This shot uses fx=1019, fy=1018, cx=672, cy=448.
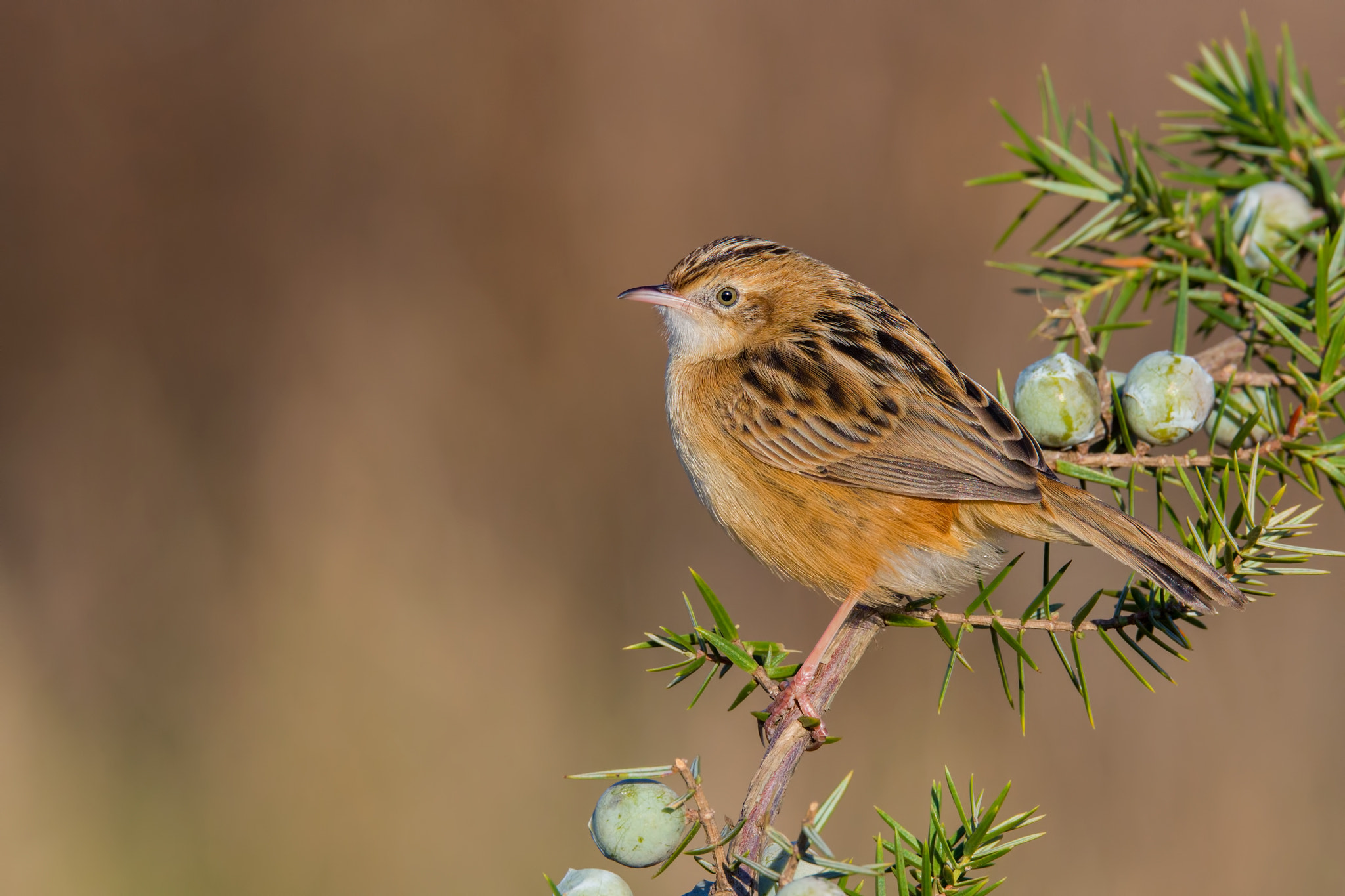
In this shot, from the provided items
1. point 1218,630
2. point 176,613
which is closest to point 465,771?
point 176,613

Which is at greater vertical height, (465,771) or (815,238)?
(815,238)

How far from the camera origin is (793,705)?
10.1ft

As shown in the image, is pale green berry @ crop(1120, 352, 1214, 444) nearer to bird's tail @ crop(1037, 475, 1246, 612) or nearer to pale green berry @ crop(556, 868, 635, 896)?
bird's tail @ crop(1037, 475, 1246, 612)

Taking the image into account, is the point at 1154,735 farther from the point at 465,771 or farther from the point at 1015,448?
the point at 465,771

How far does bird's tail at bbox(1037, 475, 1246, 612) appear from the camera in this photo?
265 cm

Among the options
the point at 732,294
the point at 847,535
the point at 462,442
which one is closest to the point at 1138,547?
the point at 847,535

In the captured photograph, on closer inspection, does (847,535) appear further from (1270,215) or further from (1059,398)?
(1270,215)

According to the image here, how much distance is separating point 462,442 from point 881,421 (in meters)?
4.48

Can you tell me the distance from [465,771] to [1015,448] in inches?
184

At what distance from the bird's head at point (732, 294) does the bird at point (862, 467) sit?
0.11m

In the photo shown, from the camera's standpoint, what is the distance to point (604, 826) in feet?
6.94

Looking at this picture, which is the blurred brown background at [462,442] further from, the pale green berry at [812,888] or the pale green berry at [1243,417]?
the pale green berry at [812,888]

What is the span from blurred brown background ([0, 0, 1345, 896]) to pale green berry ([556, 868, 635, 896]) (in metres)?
4.60

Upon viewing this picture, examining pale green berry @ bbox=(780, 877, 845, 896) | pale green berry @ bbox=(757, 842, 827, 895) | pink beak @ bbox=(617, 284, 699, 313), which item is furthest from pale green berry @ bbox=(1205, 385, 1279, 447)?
pink beak @ bbox=(617, 284, 699, 313)
